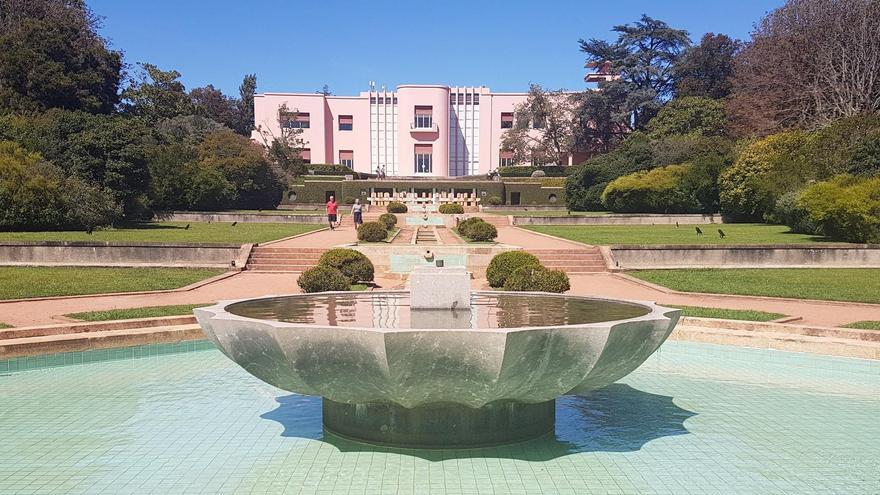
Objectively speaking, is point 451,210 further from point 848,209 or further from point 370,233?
point 848,209

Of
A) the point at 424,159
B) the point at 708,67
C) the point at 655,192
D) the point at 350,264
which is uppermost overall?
the point at 708,67

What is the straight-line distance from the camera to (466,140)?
6806 cm

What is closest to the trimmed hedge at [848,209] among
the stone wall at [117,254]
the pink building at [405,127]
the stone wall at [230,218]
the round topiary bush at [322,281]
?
the round topiary bush at [322,281]

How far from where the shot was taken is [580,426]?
517 centimetres

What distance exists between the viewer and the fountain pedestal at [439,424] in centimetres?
446

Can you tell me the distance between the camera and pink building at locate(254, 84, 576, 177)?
65.9m

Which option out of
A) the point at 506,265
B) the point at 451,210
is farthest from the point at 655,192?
the point at 506,265

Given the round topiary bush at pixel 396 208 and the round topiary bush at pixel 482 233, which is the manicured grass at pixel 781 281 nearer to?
the round topiary bush at pixel 482 233

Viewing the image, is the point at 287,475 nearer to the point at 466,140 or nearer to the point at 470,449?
the point at 470,449

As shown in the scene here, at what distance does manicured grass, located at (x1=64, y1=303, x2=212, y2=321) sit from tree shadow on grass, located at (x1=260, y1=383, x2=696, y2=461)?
401 cm

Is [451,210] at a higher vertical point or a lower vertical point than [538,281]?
higher

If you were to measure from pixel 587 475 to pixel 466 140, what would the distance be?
65.0 meters

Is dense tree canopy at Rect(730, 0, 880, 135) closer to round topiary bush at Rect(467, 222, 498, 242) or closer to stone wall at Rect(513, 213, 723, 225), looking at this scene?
stone wall at Rect(513, 213, 723, 225)

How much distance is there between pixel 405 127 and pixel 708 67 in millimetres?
27790
